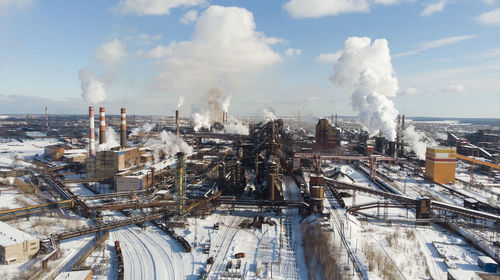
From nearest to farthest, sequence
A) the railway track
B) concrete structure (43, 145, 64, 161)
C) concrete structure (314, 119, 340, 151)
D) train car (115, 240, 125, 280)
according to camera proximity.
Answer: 1. train car (115, 240, 125, 280)
2. the railway track
3. concrete structure (43, 145, 64, 161)
4. concrete structure (314, 119, 340, 151)

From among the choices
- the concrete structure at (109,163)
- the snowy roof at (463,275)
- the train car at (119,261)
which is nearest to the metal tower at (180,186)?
the train car at (119,261)

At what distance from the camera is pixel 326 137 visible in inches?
2176

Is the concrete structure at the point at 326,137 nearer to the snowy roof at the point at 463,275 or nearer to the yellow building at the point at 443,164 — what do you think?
the yellow building at the point at 443,164

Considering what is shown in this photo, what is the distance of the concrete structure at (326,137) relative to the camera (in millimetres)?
54781

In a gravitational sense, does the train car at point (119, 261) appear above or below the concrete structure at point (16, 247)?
below

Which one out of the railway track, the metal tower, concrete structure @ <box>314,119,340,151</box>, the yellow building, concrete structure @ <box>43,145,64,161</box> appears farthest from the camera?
concrete structure @ <box>314,119,340,151</box>

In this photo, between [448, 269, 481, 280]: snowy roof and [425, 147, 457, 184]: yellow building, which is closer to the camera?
[448, 269, 481, 280]: snowy roof

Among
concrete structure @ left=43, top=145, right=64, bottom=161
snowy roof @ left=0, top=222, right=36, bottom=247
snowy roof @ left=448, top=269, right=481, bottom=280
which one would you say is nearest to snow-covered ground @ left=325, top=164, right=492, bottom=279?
snowy roof @ left=448, top=269, right=481, bottom=280

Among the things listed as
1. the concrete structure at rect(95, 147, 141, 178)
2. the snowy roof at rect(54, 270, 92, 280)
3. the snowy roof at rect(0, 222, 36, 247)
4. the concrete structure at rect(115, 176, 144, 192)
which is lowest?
the snowy roof at rect(54, 270, 92, 280)

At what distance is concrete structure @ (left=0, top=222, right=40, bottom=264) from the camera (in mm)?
14719

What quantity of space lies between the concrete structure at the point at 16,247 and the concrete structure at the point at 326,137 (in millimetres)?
45463

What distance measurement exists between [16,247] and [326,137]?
1884 inches

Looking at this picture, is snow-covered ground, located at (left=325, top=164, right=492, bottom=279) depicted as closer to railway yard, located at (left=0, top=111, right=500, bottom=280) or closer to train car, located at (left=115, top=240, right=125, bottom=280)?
railway yard, located at (left=0, top=111, right=500, bottom=280)

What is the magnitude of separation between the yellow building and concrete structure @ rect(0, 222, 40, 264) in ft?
116
